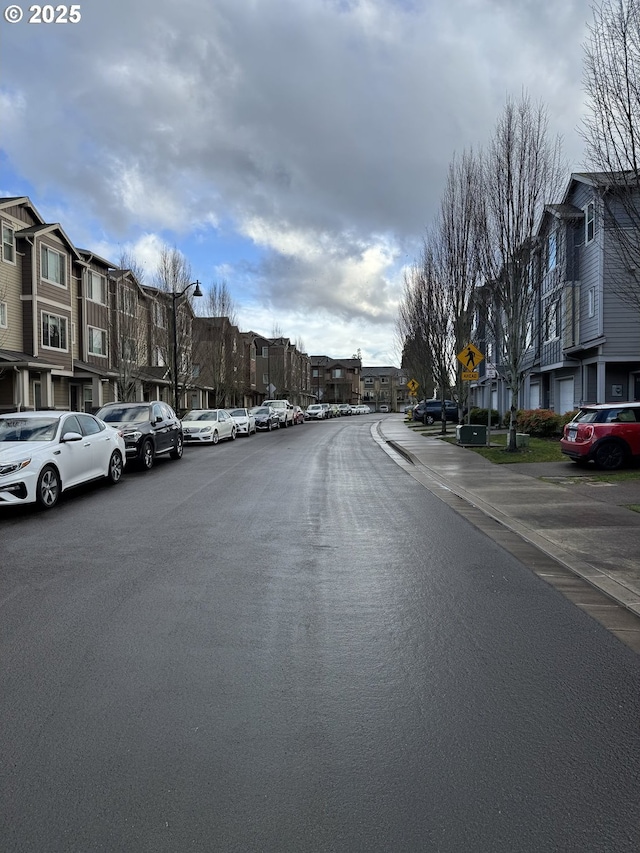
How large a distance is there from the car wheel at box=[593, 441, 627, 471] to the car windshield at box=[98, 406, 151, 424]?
432 inches

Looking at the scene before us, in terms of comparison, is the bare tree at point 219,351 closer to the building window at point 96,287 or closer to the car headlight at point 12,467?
the building window at point 96,287

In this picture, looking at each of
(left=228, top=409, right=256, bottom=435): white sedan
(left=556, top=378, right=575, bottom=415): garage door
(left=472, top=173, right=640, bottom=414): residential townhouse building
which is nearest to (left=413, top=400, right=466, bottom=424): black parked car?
(left=556, top=378, right=575, bottom=415): garage door

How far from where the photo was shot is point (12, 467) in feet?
32.1

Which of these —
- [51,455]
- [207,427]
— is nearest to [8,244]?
[207,427]

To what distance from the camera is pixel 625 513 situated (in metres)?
9.62

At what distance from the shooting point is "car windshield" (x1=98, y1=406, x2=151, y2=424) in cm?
1722

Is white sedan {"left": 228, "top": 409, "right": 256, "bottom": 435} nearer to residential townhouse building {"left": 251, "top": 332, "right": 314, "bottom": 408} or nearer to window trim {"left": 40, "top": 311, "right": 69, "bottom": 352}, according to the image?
window trim {"left": 40, "top": 311, "right": 69, "bottom": 352}

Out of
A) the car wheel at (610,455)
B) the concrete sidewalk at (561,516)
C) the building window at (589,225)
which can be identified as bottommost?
the concrete sidewalk at (561,516)

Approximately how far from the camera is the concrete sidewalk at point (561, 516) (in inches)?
262

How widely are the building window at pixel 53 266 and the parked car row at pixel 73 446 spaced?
16.7 meters

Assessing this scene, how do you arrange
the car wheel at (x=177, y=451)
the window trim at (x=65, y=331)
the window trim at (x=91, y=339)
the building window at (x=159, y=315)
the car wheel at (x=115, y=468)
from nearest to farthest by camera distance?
the car wheel at (x=115, y=468)
the car wheel at (x=177, y=451)
the window trim at (x=65, y=331)
the window trim at (x=91, y=339)
the building window at (x=159, y=315)

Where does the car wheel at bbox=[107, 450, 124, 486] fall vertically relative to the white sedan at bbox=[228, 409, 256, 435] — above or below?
below

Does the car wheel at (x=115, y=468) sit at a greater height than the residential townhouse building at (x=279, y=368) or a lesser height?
lesser

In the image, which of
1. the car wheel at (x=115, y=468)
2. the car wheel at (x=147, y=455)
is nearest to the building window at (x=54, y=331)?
the car wheel at (x=147, y=455)
